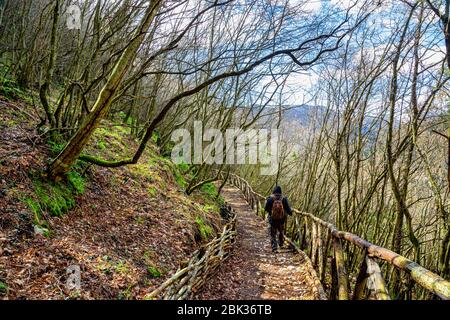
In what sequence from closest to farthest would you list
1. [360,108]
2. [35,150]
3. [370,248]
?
[370,248], [35,150], [360,108]

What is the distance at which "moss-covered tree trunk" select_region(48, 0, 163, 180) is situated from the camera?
4543 mm

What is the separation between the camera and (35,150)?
609 cm

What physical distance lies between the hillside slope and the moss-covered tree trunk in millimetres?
797

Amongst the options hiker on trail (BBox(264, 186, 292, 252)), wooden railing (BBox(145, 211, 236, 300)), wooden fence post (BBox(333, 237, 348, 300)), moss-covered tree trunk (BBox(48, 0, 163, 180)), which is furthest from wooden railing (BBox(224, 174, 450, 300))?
moss-covered tree trunk (BBox(48, 0, 163, 180))

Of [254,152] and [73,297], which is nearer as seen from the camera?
[73,297]

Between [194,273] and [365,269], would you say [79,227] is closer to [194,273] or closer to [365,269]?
[194,273]

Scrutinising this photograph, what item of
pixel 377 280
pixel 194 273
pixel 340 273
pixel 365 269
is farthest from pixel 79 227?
pixel 377 280

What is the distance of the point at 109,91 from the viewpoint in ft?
15.9

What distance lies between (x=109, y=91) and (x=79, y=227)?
2.52 meters

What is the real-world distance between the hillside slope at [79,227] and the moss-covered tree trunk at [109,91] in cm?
80

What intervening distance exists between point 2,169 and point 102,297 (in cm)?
276

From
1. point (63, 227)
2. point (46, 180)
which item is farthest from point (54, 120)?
point (63, 227)

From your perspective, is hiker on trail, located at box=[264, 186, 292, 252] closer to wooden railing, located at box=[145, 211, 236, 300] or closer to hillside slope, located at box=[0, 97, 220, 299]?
wooden railing, located at box=[145, 211, 236, 300]

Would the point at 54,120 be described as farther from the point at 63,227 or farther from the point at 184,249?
the point at 184,249
